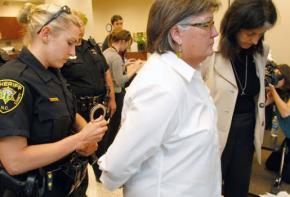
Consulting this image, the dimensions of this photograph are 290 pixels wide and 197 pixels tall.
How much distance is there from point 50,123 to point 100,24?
338 inches

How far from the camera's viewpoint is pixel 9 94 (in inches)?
42.8

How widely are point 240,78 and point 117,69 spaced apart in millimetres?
1721

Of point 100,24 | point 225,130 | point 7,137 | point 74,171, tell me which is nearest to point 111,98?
point 225,130

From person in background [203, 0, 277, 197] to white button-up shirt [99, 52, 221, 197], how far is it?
2.20ft

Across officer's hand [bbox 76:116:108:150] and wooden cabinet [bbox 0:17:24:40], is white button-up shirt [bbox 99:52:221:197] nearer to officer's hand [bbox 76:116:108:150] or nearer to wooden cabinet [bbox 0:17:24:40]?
officer's hand [bbox 76:116:108:150]

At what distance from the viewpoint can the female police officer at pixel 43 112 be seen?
1.09 m

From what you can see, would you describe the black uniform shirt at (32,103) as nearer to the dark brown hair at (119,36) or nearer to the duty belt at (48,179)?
the duty belt at (48,179)

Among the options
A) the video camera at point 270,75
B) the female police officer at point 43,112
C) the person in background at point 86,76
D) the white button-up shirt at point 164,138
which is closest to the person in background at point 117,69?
the person in background at point 86,76

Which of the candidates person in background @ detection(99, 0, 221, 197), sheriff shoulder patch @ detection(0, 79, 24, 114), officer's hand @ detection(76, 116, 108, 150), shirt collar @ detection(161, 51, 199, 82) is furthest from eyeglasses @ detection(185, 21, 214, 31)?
sheriff shoulder patch @ detection(0, 79, 24, 114)

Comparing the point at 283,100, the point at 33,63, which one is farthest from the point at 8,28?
the point at 33,63

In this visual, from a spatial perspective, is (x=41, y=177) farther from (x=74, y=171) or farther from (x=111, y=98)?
(x=111, y=98)

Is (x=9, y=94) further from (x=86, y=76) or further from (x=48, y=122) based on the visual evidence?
(x=86, y=76)

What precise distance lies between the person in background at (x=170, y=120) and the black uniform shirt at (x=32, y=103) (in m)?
0.30

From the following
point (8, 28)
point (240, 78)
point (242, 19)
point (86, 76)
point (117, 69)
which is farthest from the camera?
point (8, 28)
